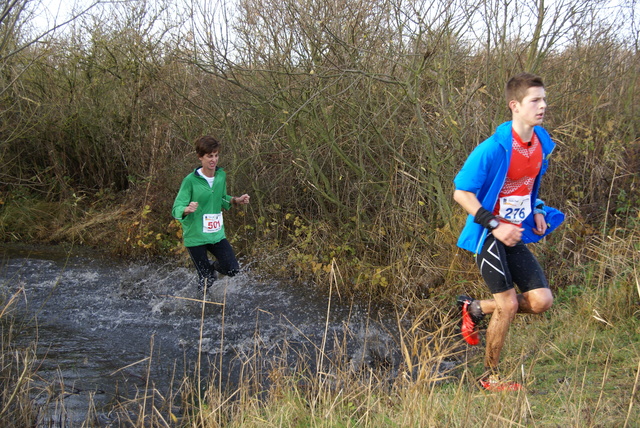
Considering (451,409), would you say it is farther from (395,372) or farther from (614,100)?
(614,100)

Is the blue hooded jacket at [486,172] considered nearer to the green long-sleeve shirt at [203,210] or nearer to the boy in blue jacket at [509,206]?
the boy in blue jacket at [509,206]

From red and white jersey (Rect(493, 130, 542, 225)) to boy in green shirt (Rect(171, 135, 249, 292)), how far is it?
127 inches

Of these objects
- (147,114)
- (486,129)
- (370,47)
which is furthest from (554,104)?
(147,114)

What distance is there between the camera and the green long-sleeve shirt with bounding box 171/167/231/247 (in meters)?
6.44

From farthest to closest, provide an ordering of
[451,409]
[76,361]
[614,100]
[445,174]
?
[614,100], [445,174], [76,361], [451,409]

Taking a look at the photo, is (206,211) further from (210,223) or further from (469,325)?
(469,325)

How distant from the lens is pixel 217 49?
7.83 m

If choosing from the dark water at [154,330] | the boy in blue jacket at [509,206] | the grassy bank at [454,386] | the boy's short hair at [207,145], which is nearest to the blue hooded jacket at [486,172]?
the boy in blue jacket at [509,206]

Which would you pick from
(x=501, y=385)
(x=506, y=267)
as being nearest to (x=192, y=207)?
(x=506, y=267)

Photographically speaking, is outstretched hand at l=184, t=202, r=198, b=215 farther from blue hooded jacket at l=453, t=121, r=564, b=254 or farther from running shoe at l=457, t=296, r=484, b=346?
blue hooded jacket at l=453, t=121, r=564, b=254

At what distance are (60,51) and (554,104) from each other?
28.7 feet

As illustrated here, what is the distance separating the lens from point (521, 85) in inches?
148

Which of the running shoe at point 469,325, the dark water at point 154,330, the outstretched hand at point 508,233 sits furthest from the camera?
the dark water at point 154,330

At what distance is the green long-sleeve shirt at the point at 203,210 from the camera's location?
6.44m
